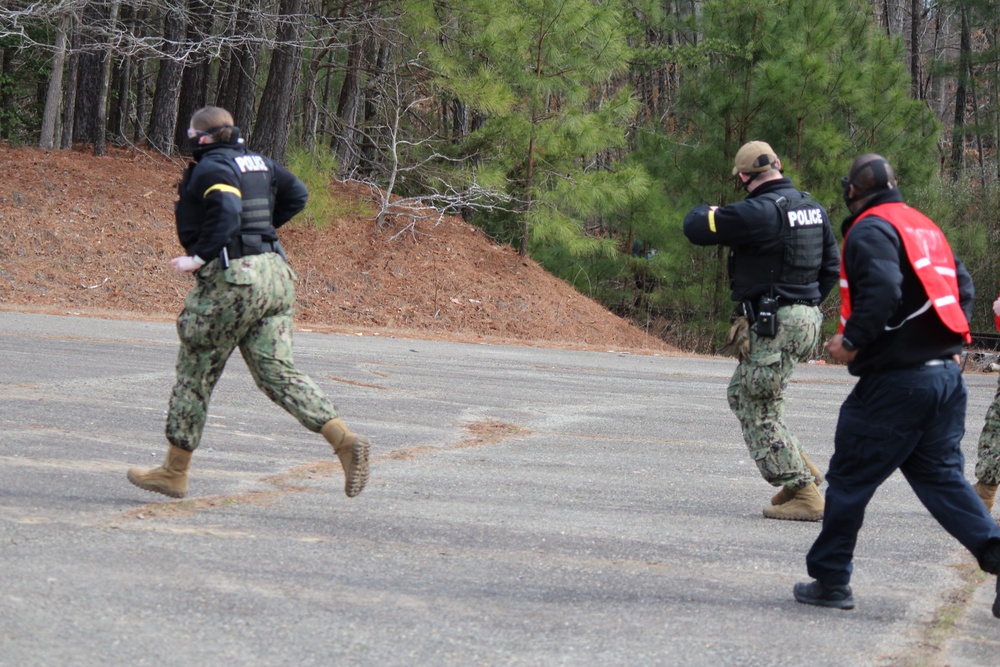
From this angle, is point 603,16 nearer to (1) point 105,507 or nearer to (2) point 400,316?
(2) point 400,316

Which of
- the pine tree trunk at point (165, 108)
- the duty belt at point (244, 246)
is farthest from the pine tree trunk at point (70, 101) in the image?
the duty belt at point (244, 246)

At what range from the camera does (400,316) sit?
2134 centimetres

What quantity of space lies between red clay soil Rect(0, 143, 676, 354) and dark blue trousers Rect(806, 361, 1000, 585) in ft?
46.6

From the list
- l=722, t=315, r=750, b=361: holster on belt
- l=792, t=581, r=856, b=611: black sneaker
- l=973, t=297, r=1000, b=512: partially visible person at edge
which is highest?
l=722, t=315, r=750, b=361: holster on belt

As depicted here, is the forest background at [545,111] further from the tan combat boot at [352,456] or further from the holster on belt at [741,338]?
the tan combat boot at [352,456]

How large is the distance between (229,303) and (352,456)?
93cm

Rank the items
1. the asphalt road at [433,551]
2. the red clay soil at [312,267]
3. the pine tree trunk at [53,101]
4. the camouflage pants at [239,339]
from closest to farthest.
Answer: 1. the asphalt road at [433,551]
2. the camouflage pants at [239,339]
3. the red clay soil at [312,267]
4. the pine tree trunk at [53,101]

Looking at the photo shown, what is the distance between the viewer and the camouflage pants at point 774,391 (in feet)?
20.6

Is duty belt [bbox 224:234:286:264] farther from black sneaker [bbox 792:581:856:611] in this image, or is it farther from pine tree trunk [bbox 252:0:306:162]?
pine tree trunk [bbox 252:0:306:162]

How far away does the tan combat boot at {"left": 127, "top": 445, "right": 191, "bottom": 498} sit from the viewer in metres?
5.88

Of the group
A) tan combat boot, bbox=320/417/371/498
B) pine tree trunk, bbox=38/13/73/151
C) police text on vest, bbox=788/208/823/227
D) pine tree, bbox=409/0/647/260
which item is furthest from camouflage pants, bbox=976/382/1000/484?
pine tree trunk, bbox=38/13/73/151

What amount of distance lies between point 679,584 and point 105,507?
9.05ft

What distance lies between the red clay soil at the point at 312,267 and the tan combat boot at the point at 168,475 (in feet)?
40.3

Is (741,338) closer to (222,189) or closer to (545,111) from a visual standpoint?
(222,189)
